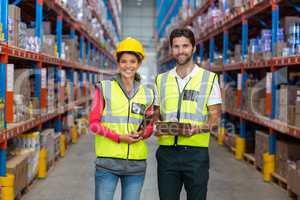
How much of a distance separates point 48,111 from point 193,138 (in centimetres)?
371

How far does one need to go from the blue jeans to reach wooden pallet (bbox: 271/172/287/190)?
2919mm

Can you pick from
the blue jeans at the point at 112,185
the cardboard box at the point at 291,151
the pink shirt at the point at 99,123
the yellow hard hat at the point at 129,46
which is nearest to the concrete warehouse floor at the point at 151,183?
the cardboard box at the point at 291,151

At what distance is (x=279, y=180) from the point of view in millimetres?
5078

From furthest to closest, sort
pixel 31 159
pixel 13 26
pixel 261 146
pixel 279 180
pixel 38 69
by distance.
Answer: pixel 261 146 < pixel 38 69 < pixel 279 180 < pixel 31 159 < pixel 13 26

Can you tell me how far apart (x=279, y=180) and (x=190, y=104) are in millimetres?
3004

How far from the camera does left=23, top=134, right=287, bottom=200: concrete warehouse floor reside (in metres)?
4.58

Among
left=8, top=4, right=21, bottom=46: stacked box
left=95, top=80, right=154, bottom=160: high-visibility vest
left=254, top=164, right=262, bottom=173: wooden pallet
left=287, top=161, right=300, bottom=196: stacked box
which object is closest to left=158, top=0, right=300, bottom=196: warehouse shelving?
left=254, top=164, right=262, bottom=173: wooden pallet

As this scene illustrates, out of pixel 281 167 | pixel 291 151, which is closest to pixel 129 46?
pixel 291 151

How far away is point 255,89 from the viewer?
6137 mm

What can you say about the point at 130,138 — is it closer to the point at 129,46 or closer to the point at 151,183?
the point at 129,46

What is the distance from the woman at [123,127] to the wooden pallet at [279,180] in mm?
2927

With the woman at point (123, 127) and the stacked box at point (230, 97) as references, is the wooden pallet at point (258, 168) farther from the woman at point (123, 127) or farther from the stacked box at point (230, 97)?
Result: the woman at point (123, 127)

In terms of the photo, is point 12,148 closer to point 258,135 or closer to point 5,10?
point 5,10

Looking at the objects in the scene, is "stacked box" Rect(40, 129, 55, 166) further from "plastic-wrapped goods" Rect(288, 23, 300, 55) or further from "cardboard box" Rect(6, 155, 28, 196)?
"plastic-wrapped goods" Rect(288, 23, 300, 55)
